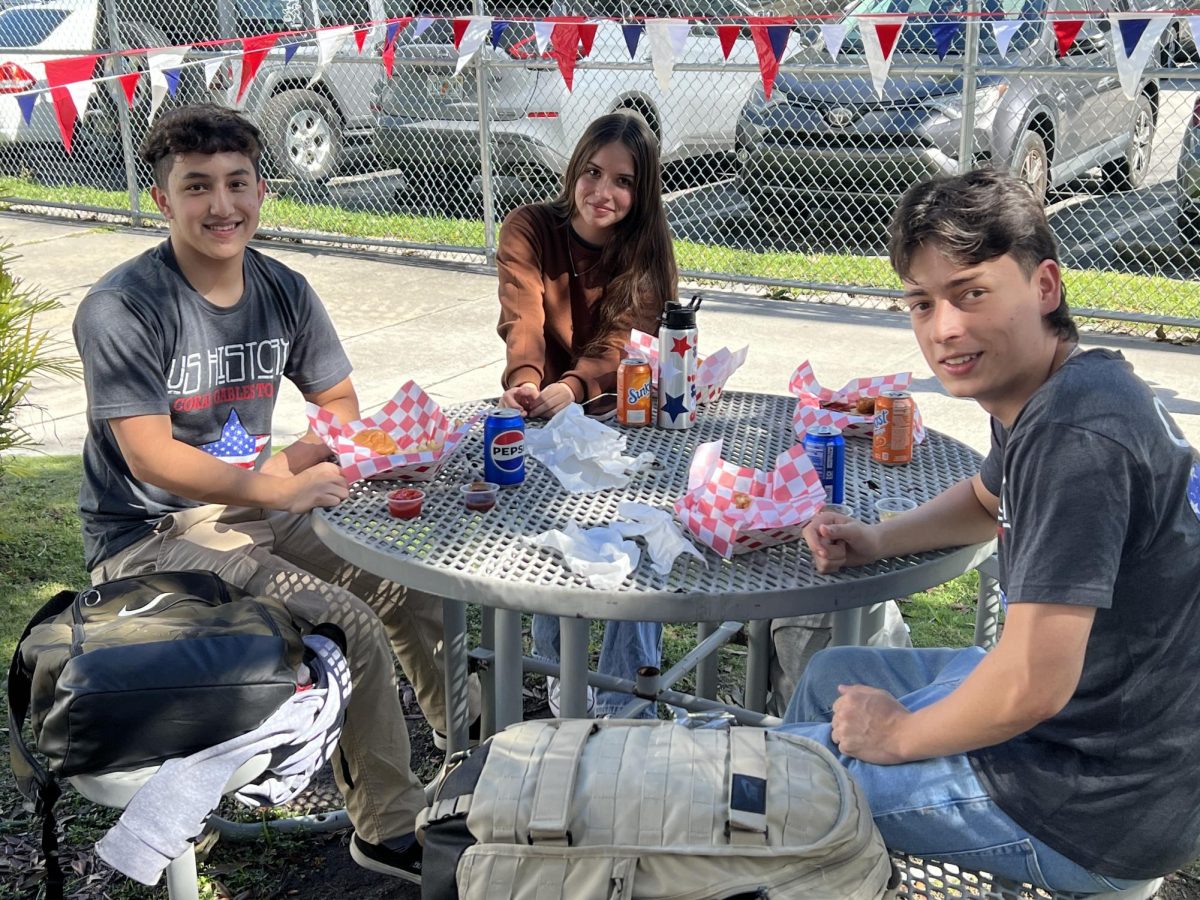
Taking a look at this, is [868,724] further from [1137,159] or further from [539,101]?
[1137,159]

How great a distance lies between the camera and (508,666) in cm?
265

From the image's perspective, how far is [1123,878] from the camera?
1739 mm

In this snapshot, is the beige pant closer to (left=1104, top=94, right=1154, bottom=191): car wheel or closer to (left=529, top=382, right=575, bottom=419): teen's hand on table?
(left=529, top=382, right=575, bottom=419): teen's hand on table

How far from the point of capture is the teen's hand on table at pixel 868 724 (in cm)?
186

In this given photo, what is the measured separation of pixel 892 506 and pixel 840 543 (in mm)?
327

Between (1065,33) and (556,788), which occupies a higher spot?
(1065,33)

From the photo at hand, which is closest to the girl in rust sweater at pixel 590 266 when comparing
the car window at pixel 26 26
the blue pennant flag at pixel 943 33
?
the blue pennant flag at pixel 943 33

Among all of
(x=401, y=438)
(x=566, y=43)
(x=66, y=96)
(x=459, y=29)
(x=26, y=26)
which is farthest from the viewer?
(x=26, y=26)

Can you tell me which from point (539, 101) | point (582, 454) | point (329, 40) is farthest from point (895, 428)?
point (539, 101)

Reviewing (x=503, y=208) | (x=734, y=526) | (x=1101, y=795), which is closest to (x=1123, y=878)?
(x=1101, y=795)

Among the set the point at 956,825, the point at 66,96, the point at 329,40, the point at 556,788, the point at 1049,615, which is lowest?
the point at 956,825

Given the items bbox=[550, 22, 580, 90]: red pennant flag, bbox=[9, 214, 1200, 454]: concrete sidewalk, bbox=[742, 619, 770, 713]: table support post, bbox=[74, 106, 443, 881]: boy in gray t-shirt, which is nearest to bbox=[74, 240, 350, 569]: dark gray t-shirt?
bbox=[74, 106, 443, 881]: boy in gray t-shirt

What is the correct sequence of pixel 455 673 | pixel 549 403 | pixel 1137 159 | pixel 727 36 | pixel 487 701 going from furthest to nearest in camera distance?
pixel 1137 159 → pixel 727 36 → pixel 549 403 → pixel 487 701 → pixel 455 673

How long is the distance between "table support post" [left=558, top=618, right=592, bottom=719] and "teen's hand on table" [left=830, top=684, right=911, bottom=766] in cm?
68
